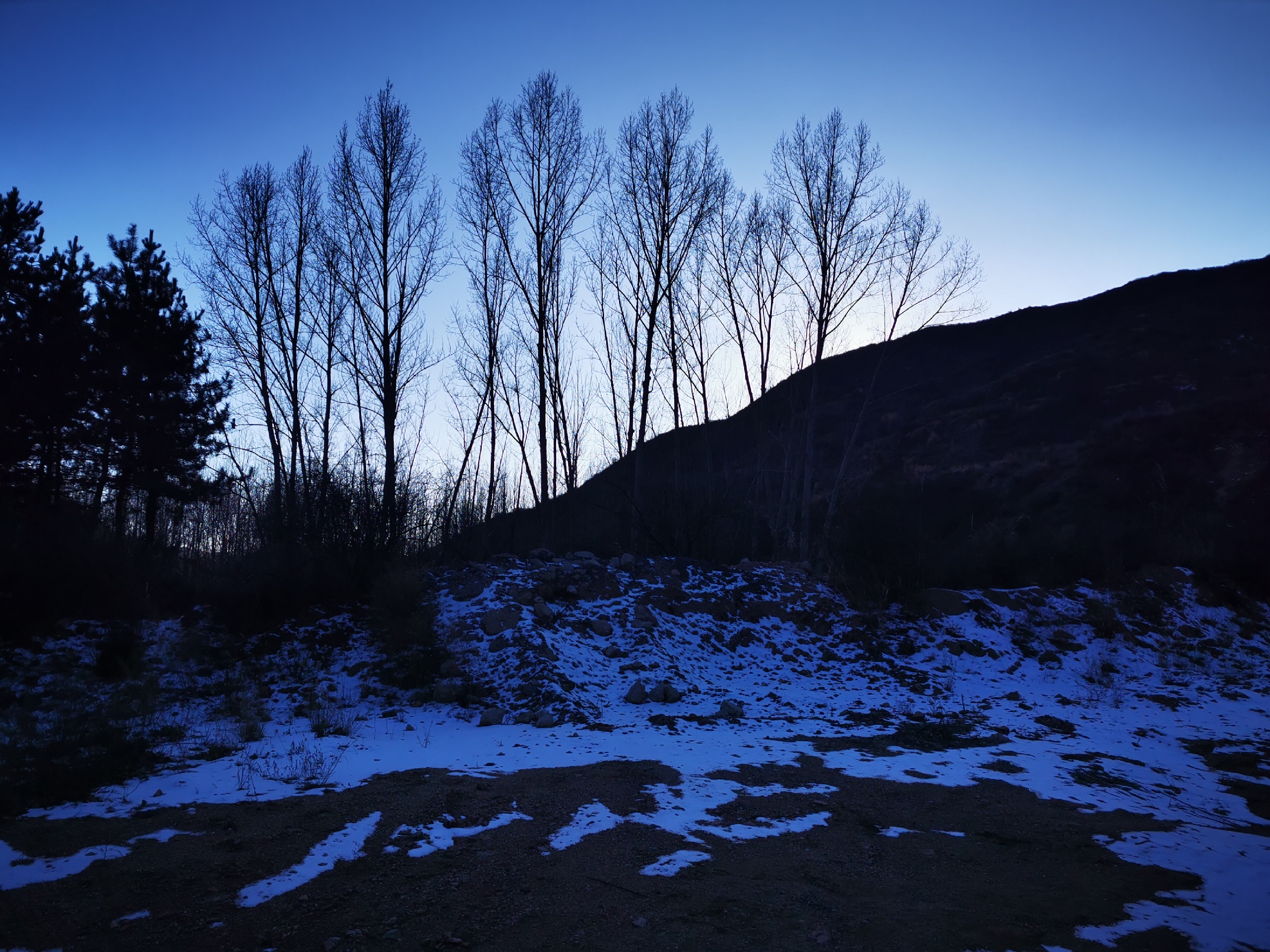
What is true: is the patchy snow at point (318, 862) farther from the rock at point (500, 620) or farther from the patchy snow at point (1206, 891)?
the rock at point (500, 620)

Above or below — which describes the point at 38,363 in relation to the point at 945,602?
above

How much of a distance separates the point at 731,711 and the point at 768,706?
2.96 feet

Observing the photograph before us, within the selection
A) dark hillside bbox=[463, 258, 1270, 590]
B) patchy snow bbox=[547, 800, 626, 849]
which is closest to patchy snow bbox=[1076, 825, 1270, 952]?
patchy snow bbox=[547, 800, 626, 849]

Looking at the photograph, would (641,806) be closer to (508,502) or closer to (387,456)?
(387,456)

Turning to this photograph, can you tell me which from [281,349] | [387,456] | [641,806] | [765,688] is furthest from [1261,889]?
[281,349]

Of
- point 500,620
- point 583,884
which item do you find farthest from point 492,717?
point 583,884

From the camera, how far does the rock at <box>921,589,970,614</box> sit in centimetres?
1341

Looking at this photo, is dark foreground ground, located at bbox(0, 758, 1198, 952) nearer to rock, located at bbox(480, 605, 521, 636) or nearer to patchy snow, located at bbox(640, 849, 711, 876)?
patchy snow, located at bbox(640, 849, 711, 876)

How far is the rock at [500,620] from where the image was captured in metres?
11.1

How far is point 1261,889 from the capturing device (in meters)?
4.12

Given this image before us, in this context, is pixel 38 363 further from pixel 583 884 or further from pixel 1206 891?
pixel 1206 891

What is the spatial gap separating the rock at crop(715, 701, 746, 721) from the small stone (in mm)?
2765

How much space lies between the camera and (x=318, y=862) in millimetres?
4234

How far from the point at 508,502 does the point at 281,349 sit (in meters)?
7.53
